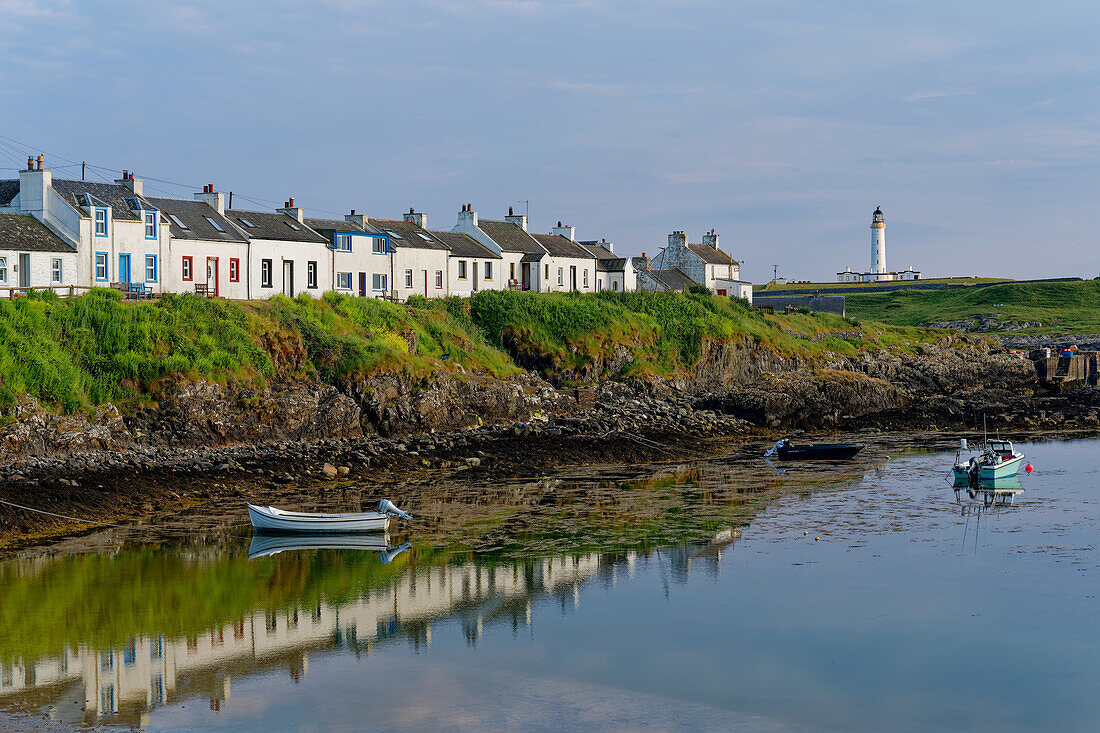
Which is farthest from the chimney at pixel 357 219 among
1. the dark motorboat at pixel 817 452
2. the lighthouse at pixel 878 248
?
the lighthouse at pixel 878 248

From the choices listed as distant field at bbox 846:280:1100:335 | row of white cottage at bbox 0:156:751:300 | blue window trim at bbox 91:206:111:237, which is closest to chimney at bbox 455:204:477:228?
row of white cottage at bbox 0:156:751:300

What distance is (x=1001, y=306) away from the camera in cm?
11412

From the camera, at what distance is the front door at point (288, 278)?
52.9 m

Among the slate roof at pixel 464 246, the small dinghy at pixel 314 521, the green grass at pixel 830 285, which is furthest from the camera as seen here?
the green grass at pixel 830 285

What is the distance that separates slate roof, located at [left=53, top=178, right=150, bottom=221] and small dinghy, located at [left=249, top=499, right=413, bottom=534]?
75.1ft

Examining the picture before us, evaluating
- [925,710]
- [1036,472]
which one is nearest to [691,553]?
[925,710]

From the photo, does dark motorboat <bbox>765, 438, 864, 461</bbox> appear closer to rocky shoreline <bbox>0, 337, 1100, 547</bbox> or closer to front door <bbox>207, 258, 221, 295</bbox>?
rocky shoreline <bbox>0, 337, 1100, 547</bbox>

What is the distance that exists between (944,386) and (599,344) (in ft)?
74.8

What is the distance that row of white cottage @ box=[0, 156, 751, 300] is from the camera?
1741 inches

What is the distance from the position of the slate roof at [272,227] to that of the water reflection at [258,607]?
27741 millimetres

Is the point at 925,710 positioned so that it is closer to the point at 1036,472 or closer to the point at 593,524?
the point at 593,524

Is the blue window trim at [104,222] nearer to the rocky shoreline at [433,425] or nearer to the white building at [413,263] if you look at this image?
the rocky shoreline at [433,425]

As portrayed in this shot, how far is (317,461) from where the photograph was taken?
3644 cm

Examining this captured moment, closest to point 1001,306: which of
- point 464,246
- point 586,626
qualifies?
point 464,246
